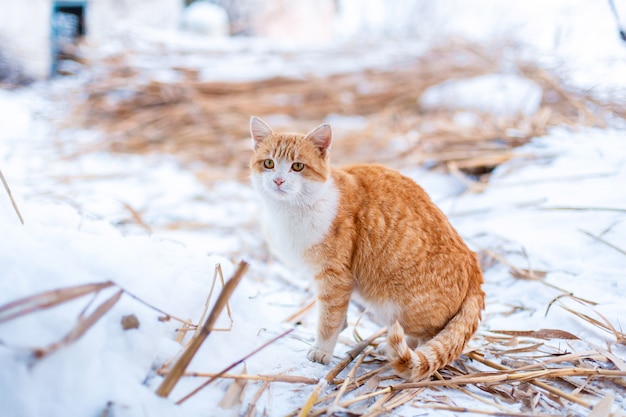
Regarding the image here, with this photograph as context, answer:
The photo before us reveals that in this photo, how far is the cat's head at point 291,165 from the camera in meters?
1.32

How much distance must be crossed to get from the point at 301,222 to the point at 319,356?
0.39 meters

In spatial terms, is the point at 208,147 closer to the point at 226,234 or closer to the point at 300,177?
the point at 226,234

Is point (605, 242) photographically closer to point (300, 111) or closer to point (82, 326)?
point (82, 326)

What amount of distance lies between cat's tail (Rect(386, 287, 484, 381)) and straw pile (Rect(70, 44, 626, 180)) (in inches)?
61.3

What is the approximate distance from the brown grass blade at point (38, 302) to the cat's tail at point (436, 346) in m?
0.64

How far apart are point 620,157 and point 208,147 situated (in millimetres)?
2763

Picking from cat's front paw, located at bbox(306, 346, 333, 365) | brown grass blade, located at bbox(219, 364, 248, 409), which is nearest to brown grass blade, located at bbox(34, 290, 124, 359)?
brown grass blade, located at bbox(219, 364, 248, 409)

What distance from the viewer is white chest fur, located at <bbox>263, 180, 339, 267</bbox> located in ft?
4.17

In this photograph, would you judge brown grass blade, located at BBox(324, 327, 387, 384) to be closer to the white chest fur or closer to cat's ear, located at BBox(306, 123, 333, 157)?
the white chest fur

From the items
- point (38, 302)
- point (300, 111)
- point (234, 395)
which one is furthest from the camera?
point (300, 111)

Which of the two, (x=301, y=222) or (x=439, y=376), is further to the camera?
(x=301, y=222)

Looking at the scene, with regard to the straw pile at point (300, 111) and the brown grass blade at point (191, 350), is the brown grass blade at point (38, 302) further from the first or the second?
the straw pile at point (300, 111)

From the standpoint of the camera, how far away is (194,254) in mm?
1150

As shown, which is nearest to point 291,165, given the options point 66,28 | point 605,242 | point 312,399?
point 312,399
